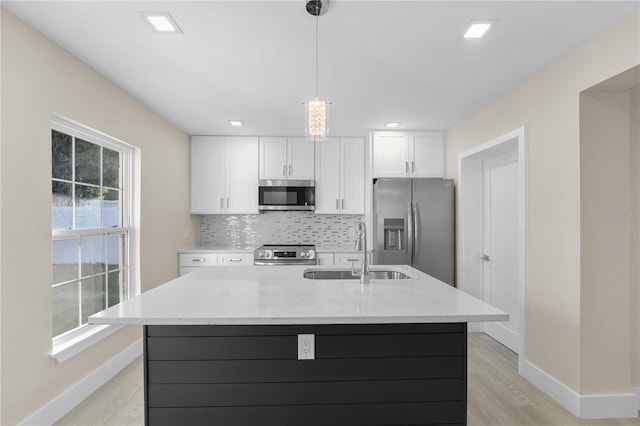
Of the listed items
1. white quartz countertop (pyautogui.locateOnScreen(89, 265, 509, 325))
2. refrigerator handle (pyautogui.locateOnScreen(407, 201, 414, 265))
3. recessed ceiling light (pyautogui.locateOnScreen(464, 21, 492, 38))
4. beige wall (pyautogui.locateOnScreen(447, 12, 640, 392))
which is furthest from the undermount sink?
recessed ceiling light (pyautogui.locateOnScreen(464, 21, 492, 38))

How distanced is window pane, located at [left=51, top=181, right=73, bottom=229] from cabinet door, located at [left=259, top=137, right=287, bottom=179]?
99.8 inches

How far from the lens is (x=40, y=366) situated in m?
2.14

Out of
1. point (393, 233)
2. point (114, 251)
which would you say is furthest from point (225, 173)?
point (393, 233)

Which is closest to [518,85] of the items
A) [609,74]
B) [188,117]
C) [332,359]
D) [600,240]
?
[609,74]

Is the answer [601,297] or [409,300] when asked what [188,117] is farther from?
[601,297]

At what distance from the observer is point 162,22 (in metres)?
2.02

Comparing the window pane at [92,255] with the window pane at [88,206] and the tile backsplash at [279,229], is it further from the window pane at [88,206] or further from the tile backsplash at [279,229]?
the tile backsplash at [279,229]

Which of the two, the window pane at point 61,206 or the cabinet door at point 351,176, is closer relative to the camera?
the window pane at point 61,206

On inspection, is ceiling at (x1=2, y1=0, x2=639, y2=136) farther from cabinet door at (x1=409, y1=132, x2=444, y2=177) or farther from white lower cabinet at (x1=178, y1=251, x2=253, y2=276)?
white lower cabinet at (x1=178, y1=251, x2=253, y2=276)

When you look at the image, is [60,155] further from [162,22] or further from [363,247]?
[363,247]

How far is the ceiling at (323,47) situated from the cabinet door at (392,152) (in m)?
→ 0.93

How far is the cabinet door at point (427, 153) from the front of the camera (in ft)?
14.9

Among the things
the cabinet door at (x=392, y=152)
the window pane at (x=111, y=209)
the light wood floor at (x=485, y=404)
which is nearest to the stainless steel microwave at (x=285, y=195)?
the cabinet door at (x=392, y=152)

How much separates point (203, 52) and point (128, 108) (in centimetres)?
127
